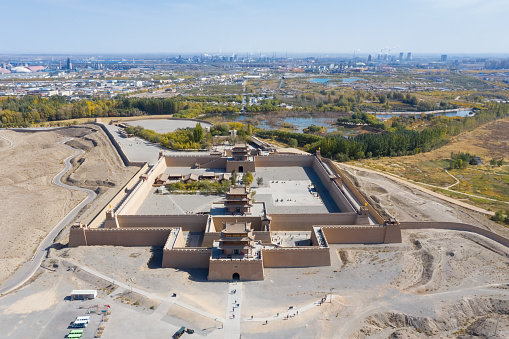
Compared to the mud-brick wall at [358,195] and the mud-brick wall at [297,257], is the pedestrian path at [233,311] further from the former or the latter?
the mud-brick wall at [358,195]

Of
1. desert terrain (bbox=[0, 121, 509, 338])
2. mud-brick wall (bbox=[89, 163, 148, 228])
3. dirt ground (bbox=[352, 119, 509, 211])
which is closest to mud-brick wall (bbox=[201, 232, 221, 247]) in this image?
desert terrain (bbox=[0, 121, 509, 338])

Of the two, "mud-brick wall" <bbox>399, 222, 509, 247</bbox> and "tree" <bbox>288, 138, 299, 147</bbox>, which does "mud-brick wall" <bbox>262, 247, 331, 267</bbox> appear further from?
"tree" <bbox>288, 138, 299, 147</bbox>

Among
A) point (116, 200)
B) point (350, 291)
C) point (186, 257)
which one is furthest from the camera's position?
point (116, 200)

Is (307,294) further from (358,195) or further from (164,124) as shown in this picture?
(164,124)

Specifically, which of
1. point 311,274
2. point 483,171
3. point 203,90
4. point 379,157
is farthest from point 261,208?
point 203,90

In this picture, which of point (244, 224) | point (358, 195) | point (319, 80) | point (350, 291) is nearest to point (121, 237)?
point (244, 224)

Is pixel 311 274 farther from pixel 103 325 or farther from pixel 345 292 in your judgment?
pixel 103 325

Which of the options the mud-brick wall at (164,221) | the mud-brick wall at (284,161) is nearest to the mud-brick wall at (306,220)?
the mud-brick wall at (164,221)
